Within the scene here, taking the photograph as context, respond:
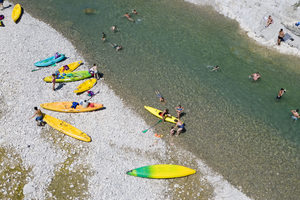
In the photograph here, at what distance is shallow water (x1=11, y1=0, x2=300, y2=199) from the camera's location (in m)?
18.8

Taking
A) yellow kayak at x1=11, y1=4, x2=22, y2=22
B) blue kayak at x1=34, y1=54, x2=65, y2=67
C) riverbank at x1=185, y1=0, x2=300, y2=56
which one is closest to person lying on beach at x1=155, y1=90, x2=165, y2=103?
blue kayak at x1=34, y1=54, x2=65, y2=67

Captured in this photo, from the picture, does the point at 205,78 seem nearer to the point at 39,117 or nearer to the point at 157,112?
the point at 157,112

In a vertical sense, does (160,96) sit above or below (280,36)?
below

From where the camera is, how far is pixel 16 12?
29953mm

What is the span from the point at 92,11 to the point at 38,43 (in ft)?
27.4

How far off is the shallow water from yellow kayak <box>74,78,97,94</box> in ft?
4.54

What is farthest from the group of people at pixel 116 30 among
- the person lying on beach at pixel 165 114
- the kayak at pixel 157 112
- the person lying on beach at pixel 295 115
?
the person lying on beach at pixel 295 115

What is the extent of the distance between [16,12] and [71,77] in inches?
537

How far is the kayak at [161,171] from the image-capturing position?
1716 cm

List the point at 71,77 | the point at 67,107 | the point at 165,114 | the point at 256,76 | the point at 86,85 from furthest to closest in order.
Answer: the point at 256,76 < the point at 71,77 < the point at 86,85 < the point at 67,107 < the point at 165,114

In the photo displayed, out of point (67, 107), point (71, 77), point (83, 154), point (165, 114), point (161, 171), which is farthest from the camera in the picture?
point (71, 77)

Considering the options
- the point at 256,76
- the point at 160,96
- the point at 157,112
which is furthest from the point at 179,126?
the point at 256,76

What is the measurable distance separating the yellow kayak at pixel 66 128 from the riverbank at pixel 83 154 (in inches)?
14.5

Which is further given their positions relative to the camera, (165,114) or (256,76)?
(256,76)
